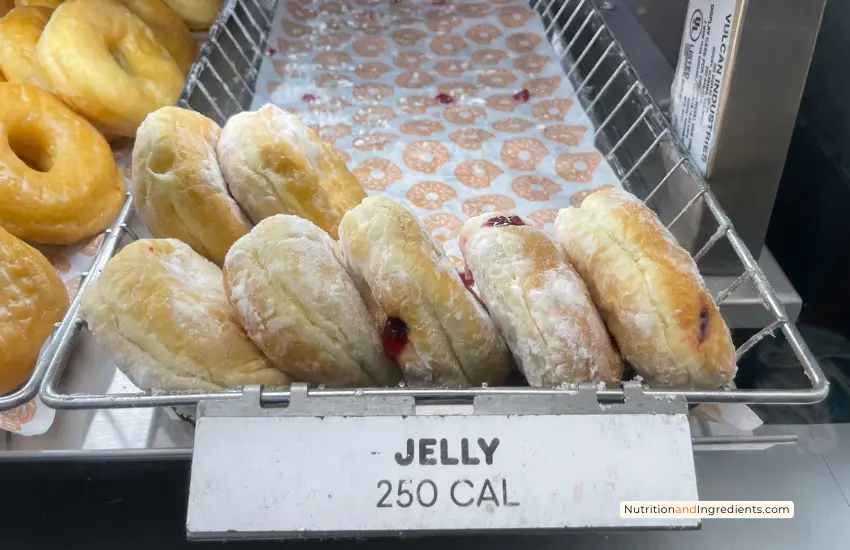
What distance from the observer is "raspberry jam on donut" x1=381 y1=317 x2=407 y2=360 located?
2.19 feet

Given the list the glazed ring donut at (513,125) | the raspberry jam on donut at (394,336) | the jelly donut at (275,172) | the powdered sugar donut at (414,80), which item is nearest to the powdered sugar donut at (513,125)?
the glazed ring donut at (513,125)

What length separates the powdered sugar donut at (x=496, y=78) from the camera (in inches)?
60.9

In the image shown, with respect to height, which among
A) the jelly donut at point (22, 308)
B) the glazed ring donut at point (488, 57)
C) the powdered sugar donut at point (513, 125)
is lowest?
the jelly donut at point (22, 308)

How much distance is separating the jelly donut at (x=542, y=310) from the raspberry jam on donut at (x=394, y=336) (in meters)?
0.10

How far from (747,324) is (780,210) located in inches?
21.1

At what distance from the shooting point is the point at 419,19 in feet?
5.64

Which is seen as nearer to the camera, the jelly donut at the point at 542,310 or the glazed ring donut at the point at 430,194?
the jelly donut at the point at 542,310

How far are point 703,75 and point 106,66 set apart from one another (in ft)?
3.53

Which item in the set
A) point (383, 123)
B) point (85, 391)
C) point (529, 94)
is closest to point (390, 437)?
point (85, 391)

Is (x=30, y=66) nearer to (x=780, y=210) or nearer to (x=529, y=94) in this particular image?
(x=529, y=94)

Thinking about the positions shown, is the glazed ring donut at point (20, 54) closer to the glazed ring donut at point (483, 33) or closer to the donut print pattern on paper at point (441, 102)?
the donut print pattern on paper at point (441, 102)

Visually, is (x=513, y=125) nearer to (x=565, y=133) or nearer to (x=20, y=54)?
(x=565, y=133)

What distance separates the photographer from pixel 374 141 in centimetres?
139

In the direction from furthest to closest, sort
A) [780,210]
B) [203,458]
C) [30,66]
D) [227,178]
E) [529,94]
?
[529,94] → [780,210] → [30,66] → [227,178] → [203,458]
